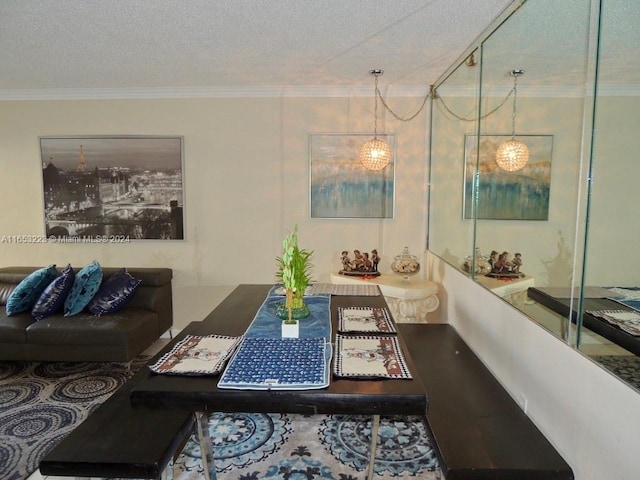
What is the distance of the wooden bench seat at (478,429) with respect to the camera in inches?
55.3

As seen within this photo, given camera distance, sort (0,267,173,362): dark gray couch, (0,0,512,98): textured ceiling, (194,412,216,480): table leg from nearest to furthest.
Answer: (194,412,216,480): table leg
(0,0,512,98): textured ceiling
(0,267,173,362): dark gray couch

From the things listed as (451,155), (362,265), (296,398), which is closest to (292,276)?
(296,398)

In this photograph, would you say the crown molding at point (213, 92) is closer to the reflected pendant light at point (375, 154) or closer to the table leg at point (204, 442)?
the reflected pendant light at point (375, 154)

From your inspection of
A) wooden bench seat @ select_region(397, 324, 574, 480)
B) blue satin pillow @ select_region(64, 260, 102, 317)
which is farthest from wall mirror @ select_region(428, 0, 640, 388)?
blue satin pillow @ select_region(64, 260, 102, 317)

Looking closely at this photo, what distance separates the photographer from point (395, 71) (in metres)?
3.33

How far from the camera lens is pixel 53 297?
332cm

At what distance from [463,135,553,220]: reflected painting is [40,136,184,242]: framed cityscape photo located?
263 centimetres

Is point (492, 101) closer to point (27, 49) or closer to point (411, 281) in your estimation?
point (411, 281)

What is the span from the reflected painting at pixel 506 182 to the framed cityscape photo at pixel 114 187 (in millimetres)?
2631

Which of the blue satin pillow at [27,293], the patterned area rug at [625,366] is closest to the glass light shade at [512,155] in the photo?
the patterned area rug at [625,366]

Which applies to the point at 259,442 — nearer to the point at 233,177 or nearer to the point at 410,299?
the point at 410,299

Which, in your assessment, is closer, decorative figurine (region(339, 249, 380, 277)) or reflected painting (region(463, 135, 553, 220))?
reflected painting (region(463, 135, 553, 220))

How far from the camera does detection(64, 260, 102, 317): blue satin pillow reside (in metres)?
3.34

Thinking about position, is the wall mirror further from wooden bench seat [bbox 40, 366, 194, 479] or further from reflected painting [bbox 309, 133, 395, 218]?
wooden bench seat [bbox 40, 366, 194, 479]
